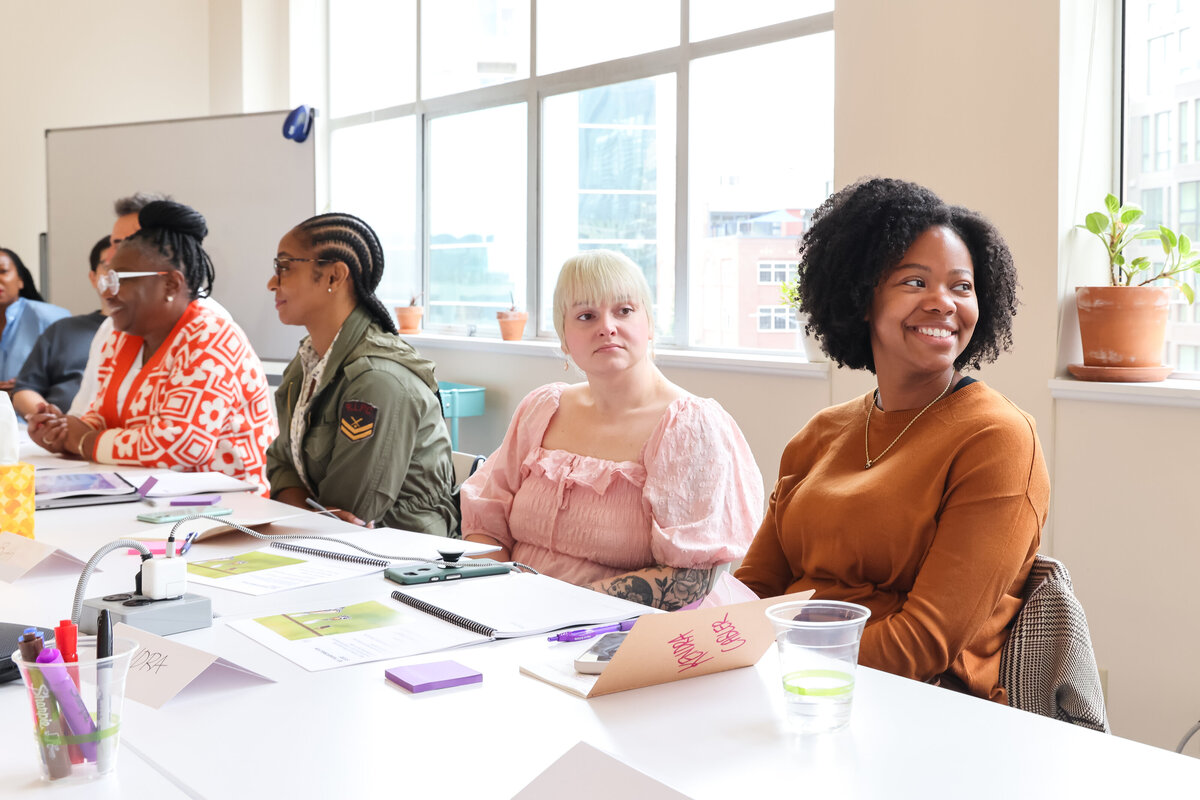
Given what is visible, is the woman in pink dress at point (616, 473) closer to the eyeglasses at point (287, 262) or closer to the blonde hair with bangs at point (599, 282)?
the blonde hair with bangs at point (599, 282)

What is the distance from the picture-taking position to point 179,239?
10.7 ft

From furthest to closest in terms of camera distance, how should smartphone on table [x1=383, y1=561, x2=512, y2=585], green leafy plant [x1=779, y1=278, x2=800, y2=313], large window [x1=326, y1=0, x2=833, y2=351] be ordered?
large window [x1=326, y1=0, x2=833, y2=351] → green leafy plant [x1=779, y1=278, x2=800, y2=313] → smartphone on table [x1=383, y1=561, x2=512, y2=585]

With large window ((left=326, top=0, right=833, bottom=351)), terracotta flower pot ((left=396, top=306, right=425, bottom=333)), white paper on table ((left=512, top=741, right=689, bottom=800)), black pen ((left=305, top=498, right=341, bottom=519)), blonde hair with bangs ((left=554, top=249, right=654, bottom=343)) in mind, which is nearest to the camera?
white paper on table ((left=512, top=741, right=689, bottom=800))

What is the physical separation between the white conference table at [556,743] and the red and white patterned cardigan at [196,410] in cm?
176

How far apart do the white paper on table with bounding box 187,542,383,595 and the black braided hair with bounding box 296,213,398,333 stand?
1.03 metres

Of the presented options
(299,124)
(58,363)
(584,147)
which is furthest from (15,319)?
(584,147)

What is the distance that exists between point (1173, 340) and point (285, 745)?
248 cm

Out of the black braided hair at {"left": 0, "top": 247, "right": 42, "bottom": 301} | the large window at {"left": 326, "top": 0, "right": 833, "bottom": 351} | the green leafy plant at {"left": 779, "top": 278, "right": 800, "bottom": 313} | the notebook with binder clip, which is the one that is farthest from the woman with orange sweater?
the black braided hair at {"left": 0, "top": 247, "right": 42, "bottom": 301}

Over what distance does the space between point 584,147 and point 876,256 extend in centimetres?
314

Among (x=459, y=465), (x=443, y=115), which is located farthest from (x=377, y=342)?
(x=443, y=115)

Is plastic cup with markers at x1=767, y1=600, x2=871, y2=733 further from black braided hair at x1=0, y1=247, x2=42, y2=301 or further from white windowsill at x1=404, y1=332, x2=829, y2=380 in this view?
black braided hair at x1=0, y1=247, x2=42, y2=301

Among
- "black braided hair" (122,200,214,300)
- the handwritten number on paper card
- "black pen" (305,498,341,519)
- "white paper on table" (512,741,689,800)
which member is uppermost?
"black braided hair" (122,200,214,300)

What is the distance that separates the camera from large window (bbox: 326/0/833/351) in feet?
12.5

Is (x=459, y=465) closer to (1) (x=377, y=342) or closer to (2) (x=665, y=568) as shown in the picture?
(1) (x=377, y=342)
